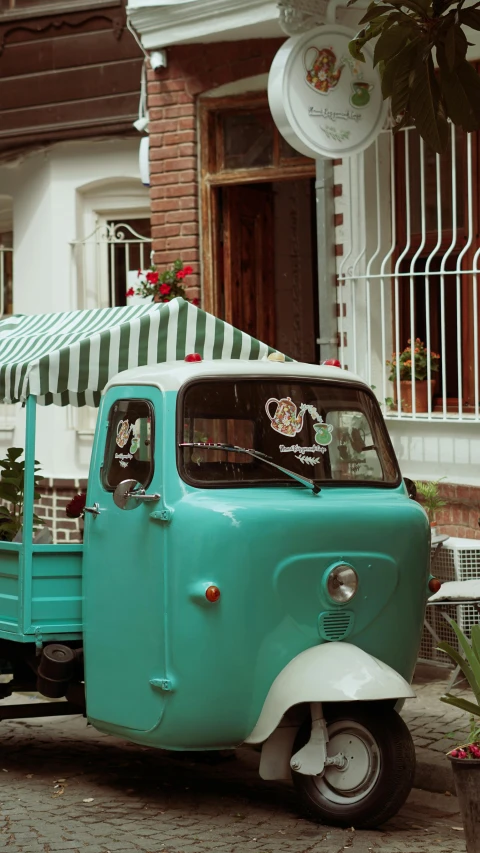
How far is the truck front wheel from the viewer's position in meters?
5.86

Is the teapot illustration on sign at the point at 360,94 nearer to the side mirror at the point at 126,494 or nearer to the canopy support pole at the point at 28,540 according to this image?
the canopy support pole at the point at 28,540

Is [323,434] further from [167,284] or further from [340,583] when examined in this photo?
[167,284]

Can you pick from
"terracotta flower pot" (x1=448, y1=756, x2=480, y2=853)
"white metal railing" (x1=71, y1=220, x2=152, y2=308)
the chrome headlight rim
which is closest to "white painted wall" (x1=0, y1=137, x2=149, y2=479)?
"white metal railing" (x1=71, y1=220, x2=152, y2=308)

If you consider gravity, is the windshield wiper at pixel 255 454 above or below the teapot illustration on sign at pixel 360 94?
below

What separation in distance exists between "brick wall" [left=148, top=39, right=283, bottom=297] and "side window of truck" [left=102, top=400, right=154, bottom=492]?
16.1 ft

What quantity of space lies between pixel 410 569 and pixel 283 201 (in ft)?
27.4

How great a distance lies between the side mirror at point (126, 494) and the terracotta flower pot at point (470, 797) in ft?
6.23

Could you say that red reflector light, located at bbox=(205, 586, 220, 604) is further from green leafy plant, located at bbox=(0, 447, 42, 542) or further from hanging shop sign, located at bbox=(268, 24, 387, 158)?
hanging shop sign, located at bbox=(268, 24, 387, 158)

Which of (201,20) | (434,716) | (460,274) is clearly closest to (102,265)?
(201,20)

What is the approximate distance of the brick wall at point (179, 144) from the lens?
445 inches

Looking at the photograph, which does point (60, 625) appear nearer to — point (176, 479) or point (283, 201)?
point (176, 479)

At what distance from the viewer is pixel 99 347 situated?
274 inches

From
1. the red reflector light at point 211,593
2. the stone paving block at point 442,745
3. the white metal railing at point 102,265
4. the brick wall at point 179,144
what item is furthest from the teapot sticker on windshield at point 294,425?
the white metal railing at point 102,265

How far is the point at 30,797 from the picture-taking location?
6.61 meters
